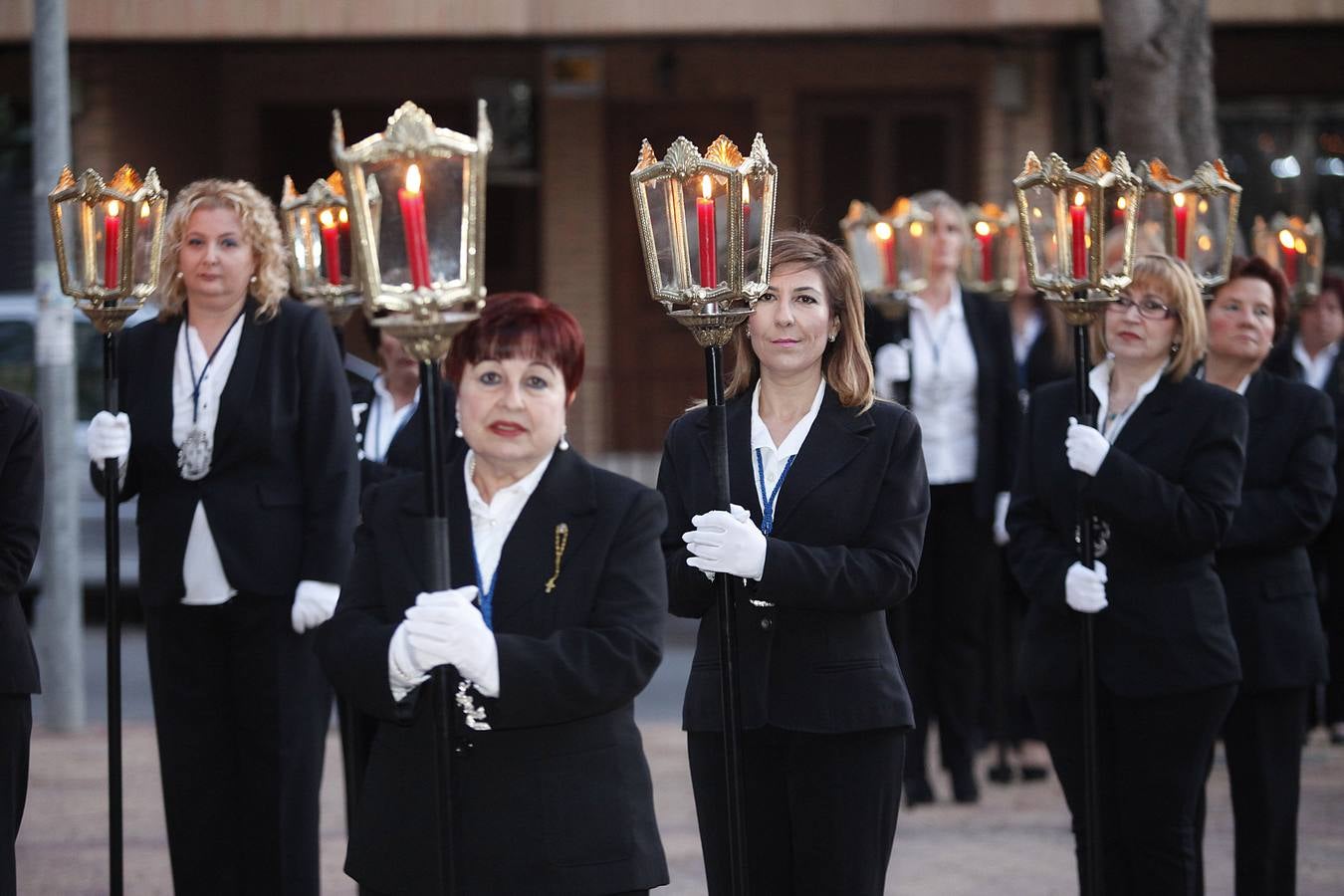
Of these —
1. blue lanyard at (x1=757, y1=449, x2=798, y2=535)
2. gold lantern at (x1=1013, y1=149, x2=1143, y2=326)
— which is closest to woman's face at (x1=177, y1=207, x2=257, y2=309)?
blue lanyard at (x1=757, y1=449, x2=798, y2=535)

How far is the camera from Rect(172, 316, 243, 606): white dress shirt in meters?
5.30

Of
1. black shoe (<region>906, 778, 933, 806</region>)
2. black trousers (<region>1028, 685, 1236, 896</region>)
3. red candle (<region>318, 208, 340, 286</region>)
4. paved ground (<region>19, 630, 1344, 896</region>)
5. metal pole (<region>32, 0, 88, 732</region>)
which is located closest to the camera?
black trousers (<region>1028, 685, 1236, 896</region>)

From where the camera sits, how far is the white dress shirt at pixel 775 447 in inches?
174

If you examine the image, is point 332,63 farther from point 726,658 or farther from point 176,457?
point 726,658

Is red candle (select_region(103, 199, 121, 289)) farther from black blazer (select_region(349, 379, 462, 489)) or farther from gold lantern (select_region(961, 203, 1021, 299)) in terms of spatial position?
gold lantern (select_region(961, 203, 1021, 299))

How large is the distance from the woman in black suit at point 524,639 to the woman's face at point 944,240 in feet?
13.7

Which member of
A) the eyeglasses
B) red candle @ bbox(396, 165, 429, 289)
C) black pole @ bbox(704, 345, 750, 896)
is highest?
red candle @ bbox(396, 165, 429, 289)

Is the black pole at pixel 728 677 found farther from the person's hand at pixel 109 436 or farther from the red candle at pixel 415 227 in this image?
the person's hand at pixel 109 436

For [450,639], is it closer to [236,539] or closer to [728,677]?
[728,677]

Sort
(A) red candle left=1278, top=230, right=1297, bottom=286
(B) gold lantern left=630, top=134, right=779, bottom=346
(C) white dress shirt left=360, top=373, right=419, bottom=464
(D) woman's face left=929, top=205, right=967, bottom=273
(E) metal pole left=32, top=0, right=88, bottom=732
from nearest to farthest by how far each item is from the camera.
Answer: (B) gold lantern left=630, top=134, right=779, bottom=346
(C) white dress shirt left=360, top=373, right=419, bottom=464
(A) red candle left=1278, top=230, right=1297, bottom=286
(D) woman's face left=929, top=205, right=967, bottom=273
(E) metal pole left=32, top=0, right=88, bottom=732

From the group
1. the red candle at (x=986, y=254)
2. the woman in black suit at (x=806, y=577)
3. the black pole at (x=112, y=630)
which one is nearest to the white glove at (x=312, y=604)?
the black pole at (x=112, y=630)

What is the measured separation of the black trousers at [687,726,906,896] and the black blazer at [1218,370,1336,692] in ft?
5.30

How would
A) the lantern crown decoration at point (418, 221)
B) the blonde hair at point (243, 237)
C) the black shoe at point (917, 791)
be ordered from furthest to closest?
the black shoe at point (917, 791)
the blonde hair at point (243, 237)
the lantern crown decoration at point (418, 221)

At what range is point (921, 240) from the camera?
769 centimetres
